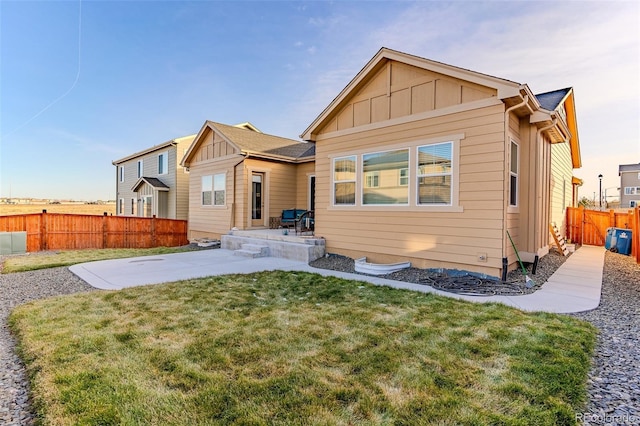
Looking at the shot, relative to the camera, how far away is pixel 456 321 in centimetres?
394

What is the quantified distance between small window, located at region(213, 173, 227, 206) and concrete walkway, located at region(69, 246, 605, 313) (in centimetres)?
346

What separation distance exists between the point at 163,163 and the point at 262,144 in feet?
34.9

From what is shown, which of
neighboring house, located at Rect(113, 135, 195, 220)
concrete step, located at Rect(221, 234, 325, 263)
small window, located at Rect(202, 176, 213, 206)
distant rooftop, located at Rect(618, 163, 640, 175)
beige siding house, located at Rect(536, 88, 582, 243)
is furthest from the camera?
distant rooftop, located at Rect(618, 163, 640, 175)

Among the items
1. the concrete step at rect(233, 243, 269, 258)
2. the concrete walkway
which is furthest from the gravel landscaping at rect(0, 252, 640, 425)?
the concrete step at rect(233, 243, 269, 258)

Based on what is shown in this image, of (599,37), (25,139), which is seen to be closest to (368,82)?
(599,37)

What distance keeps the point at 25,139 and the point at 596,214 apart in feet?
113

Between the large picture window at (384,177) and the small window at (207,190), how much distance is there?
827 centimetres

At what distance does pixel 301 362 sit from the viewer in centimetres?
285

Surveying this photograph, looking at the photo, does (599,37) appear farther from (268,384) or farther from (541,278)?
(268,384)

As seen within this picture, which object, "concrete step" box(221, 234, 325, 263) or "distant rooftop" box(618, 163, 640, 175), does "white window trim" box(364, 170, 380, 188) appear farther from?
"distant rooftop" box(618, 163, 640, 175)

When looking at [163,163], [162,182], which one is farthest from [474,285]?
[163,163]

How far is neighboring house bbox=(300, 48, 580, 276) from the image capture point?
613cm

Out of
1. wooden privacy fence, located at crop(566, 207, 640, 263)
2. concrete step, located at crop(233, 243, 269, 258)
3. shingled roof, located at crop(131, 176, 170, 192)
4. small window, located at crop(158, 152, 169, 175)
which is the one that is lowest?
concrete step, located at crop(233, 243, 269, 258)

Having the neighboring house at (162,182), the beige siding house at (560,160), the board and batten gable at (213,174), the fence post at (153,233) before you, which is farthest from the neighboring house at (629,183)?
the fence post at (153,233)
